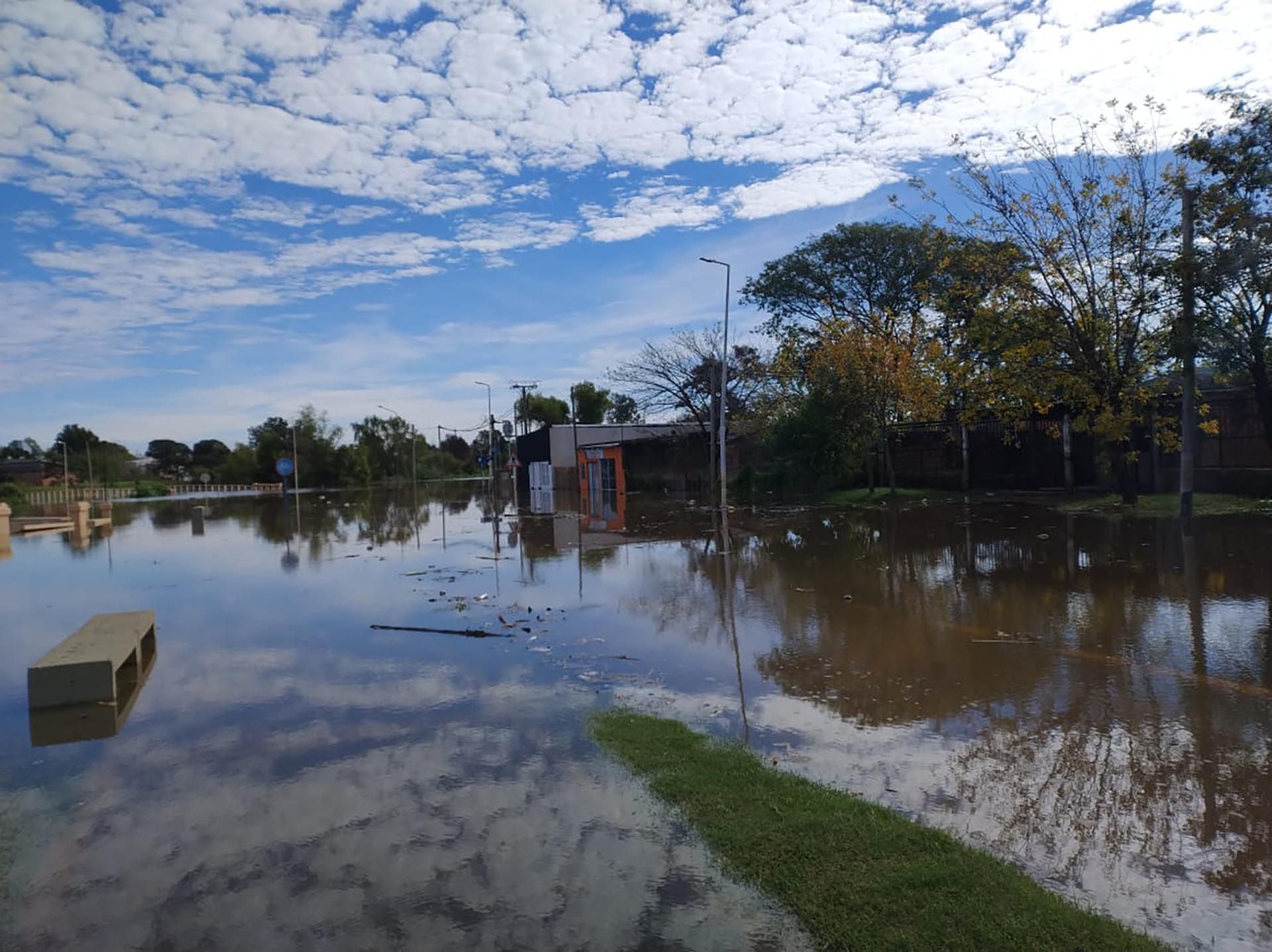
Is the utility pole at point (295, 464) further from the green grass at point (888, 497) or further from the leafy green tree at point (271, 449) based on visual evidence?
the green grass at point (888, 497)

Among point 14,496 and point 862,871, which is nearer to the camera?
point 862,871

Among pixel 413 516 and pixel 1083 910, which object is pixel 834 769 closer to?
pixel 1083 910

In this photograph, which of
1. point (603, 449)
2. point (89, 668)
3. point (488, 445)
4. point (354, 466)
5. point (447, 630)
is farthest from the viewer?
point (488, 445)

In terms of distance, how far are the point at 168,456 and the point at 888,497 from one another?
11672 centimetres

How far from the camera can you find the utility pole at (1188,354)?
16469 mm

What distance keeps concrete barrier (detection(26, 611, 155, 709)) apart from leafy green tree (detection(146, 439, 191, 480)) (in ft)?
371

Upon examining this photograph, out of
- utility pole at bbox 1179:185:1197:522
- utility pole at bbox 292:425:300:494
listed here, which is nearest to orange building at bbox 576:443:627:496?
utility pole at bbox 1179:185:1197:522

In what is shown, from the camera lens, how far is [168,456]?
396ft

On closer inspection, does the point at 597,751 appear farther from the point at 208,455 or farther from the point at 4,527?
the point at 208,455

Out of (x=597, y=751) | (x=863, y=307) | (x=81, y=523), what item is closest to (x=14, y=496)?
(x=81, y=523)

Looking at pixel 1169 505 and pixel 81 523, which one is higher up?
pixel 81 523

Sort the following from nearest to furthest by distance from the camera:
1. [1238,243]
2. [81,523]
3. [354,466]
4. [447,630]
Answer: [447,630] < [1238,243] < [81,523] < [354,466]

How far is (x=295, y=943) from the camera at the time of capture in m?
3.82

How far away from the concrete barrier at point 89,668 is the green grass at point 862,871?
521cm
